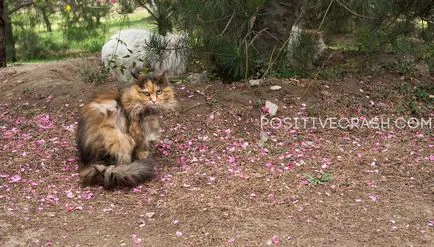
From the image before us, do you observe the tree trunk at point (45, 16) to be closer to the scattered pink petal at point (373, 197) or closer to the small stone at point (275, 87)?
the small stone at point (275, 87)

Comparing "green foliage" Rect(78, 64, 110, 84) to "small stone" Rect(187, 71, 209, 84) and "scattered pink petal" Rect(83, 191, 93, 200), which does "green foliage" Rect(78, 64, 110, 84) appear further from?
"scattered pink petal" Rect(83, 191, 93, 200)

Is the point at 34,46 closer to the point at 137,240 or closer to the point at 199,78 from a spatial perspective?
the point at 199,78

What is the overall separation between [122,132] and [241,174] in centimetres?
108

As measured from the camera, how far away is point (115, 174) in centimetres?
398

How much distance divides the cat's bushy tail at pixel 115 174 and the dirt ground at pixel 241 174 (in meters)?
0.08

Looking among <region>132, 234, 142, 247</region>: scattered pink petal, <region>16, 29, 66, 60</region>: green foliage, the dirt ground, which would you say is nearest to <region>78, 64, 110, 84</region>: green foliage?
the dirt ground

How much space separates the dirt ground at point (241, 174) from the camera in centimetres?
335

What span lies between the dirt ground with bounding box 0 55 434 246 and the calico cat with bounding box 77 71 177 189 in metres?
0.15

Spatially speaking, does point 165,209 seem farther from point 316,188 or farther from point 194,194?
point 316,188

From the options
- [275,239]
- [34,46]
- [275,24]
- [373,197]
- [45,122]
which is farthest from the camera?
[34,46]

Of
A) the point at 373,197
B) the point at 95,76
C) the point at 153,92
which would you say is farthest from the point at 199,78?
the point at 373,197

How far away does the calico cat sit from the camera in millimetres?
4043

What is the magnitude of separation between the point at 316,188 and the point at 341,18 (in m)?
2.91

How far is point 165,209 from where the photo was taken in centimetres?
367
